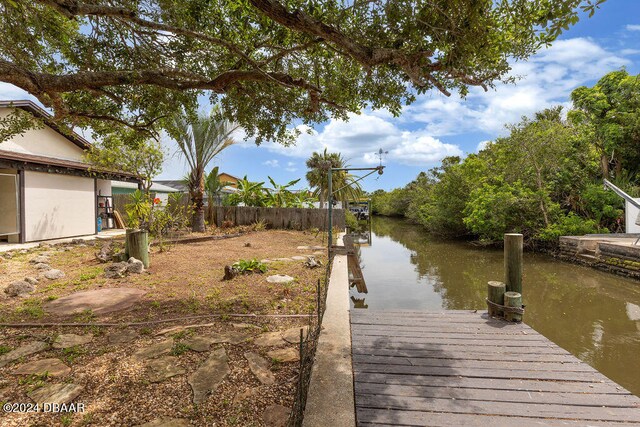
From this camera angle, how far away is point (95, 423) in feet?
7.70

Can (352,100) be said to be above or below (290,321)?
above

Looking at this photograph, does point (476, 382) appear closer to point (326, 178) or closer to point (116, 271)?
point (116, 271)

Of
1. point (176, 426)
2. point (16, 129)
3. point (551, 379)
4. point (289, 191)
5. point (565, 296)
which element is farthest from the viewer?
point (289, 191)

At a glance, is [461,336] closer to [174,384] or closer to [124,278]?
[174,384]

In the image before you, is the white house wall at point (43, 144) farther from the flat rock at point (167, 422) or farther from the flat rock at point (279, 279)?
the flat rock at point (167, 422)

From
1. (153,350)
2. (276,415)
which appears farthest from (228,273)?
(276,415)

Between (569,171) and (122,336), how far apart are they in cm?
2118

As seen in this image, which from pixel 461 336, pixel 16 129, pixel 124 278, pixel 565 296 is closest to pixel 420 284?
pixel 565 296

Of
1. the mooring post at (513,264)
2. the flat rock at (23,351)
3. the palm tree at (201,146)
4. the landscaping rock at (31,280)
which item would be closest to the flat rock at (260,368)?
the flat rock at (23,351)

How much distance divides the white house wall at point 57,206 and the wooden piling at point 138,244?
6814mm

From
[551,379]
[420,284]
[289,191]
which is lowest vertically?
[420,284]

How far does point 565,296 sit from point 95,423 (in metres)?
12.2

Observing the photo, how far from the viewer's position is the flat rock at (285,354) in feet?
11.2

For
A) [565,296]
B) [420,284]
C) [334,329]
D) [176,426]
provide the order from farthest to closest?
[420,284] → [565,296] → [334,329] → [176,426]
